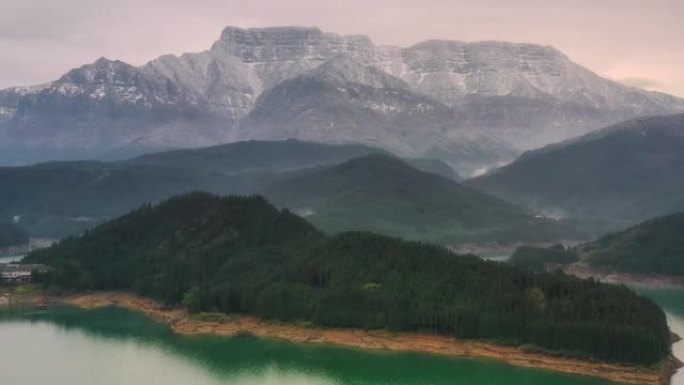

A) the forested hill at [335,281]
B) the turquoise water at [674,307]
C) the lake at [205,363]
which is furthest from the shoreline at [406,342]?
the turquoise water at [674,307]

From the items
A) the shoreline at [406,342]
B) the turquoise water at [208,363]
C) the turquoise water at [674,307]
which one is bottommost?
the turquoise water at [208,363]

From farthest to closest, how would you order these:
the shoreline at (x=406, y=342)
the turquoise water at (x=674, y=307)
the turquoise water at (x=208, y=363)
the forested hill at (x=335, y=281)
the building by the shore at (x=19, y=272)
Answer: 1. the building by the shore at (x=19, y=272)
2. the turquoise water at (x=674, y=307)
3. the forested hill at (x=335, y=281)
4. the shoreline at (x=406, y=342)
5. the turquoise water at (x=208, y=363)

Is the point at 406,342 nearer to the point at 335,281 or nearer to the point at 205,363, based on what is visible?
the point at 335,281

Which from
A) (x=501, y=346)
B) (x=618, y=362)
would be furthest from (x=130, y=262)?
(x=618, y=362)

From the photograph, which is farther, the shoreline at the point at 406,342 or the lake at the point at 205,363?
the shoreline at the point at 406,342

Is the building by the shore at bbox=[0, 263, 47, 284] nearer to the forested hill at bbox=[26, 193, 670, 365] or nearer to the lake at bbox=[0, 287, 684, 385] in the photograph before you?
the forested hill at bbox=[26, 193, 670, 365]

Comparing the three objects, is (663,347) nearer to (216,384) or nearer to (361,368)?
(361,368)

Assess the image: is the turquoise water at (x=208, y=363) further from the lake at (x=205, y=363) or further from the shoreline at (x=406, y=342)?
the shoreline at (x=406, y=342)
